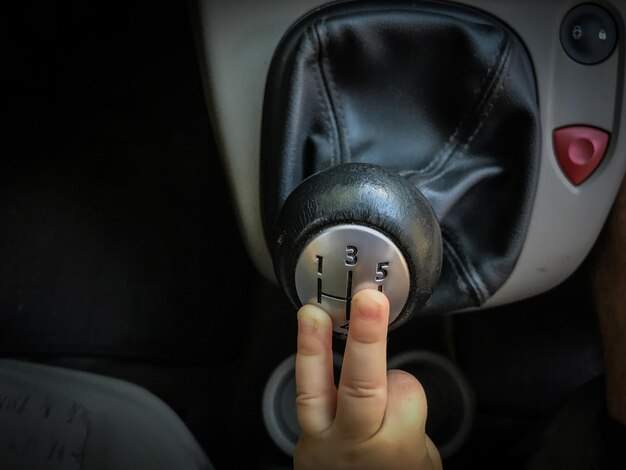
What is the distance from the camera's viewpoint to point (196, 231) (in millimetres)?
1037

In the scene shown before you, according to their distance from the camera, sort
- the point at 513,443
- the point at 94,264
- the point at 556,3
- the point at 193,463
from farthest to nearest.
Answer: the point at 94,264 → the point at 513,443 → the point at 193,463 → the point at 556,3

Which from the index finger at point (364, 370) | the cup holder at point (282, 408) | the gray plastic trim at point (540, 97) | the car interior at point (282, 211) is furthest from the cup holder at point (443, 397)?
the index finger at point (364, 370)

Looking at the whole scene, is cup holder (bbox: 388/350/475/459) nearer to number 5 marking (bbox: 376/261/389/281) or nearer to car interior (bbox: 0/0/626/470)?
car interior (bbox: 0/0/626/470)

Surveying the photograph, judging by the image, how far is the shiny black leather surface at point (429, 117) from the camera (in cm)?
61

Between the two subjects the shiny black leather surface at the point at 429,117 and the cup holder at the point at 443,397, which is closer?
the shiny black leather surface at the point at 429,117

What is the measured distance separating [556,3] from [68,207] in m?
0.73

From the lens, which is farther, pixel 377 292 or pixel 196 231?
pixel 196 231

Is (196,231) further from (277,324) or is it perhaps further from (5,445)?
(5,445)

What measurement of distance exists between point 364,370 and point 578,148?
0.33 meters

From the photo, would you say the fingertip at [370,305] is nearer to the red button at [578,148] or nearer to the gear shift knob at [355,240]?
the gear shift knob at [355,240]

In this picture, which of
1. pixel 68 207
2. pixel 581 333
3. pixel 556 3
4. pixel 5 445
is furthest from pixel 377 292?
pixel 68 207

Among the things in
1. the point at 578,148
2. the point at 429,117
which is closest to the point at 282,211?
the point at 429,117

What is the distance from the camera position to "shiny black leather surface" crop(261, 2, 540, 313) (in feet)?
2.00

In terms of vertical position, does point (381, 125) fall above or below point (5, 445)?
above
